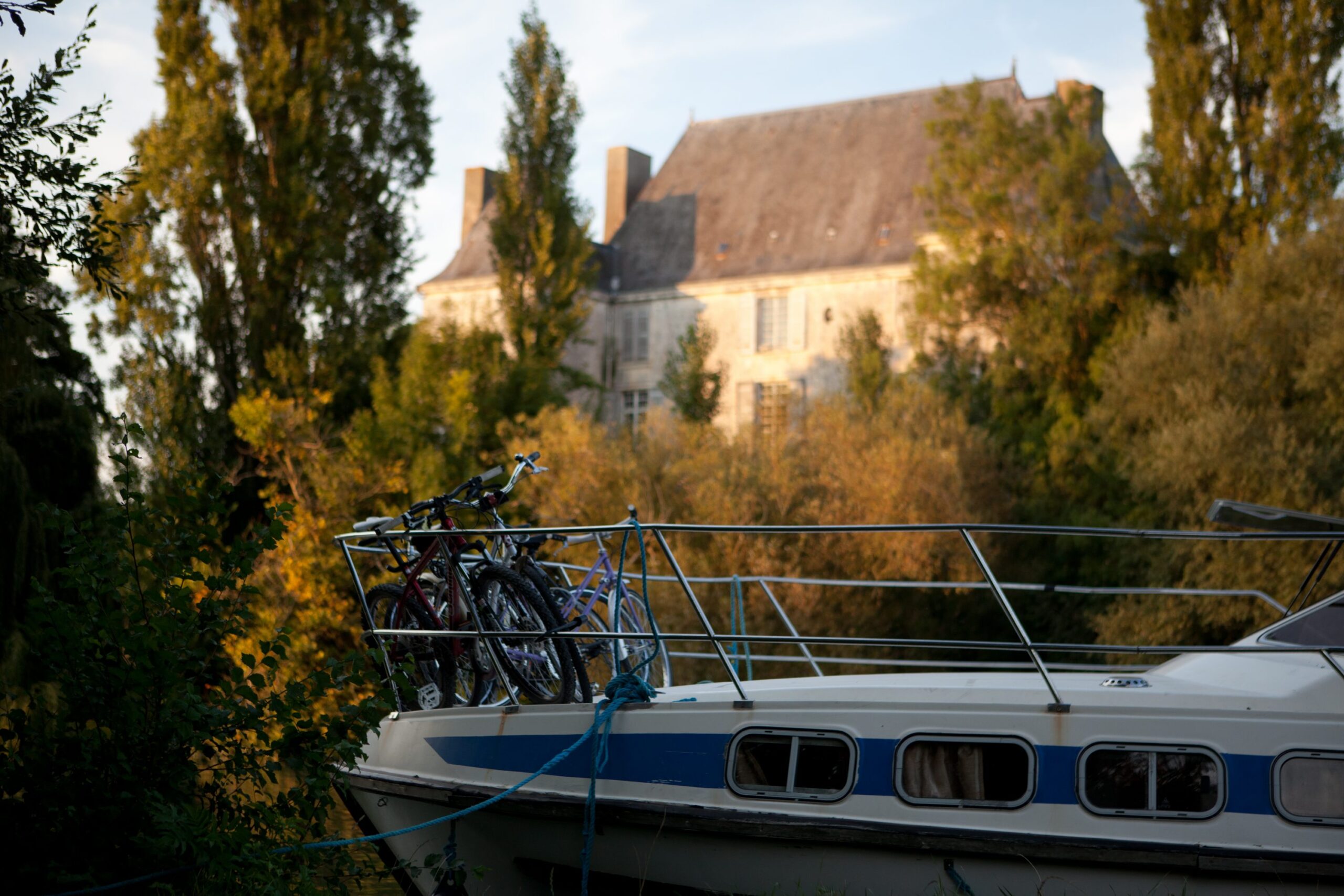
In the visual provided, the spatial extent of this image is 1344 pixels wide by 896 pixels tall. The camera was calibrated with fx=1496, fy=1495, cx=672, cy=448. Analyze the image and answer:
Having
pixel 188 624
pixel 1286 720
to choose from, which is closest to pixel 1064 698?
pixel 1286 720

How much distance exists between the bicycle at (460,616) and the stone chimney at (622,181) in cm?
4696

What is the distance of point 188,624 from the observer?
6035mm

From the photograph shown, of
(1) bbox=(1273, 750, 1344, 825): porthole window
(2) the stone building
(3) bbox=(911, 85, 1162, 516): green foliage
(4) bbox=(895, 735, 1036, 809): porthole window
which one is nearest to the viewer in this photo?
(1) bbox=(1273, 750, 1344, 825): porthole window

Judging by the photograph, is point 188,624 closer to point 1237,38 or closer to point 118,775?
point 118,775

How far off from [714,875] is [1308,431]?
22.8m

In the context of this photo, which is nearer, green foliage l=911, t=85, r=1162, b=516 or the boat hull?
the boat hull

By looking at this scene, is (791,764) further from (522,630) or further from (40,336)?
(40,336)

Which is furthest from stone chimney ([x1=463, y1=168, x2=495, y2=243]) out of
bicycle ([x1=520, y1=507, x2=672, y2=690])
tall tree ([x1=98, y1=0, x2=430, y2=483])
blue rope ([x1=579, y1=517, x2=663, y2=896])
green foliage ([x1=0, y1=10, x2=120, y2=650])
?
blue rope ([x1=579, y1=517, x2=663, y2=896])

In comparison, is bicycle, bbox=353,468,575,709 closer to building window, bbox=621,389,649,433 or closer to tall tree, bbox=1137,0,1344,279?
tall tree, bbox=1137,0,1344,279

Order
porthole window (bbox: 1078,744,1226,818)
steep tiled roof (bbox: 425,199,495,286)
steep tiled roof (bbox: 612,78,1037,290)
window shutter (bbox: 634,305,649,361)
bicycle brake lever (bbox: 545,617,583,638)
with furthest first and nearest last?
steep tiled roof (bbox: 425,199,495,286) → window shutter (bbox: 634,305,649,361) → steep tiled roof (bbox: 612,78,1037,290) → bicycle brake lever (bbox: 545,617,583,638) → porthole window (bbox: 1078,744,1226,818)

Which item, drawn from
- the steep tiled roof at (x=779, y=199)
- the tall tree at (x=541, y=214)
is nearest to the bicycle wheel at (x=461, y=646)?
the tall tree at (x=541, y=214)

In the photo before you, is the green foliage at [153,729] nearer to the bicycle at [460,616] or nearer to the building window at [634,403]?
the bicycle at [460,616]

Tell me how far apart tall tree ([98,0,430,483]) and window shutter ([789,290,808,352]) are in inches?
822

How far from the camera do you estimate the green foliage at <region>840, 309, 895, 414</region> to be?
36.1 m
